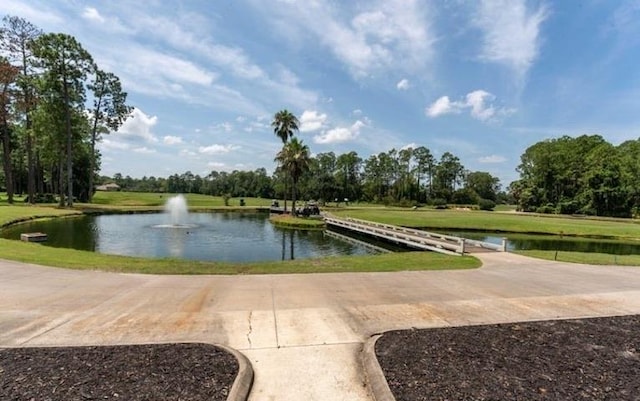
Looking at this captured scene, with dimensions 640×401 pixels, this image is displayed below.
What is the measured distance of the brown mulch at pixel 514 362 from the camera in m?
4.14

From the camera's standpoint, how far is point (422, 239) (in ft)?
78.4

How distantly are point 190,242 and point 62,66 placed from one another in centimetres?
2994

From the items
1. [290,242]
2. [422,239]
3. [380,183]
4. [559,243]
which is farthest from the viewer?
[380,183]

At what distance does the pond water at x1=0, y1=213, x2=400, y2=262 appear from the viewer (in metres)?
19.9

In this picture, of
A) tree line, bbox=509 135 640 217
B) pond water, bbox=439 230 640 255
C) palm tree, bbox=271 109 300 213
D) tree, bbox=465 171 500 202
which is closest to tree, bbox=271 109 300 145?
palm tree, bbox=271 109 300 213

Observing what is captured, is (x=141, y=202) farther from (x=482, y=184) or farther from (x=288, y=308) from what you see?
(x=482, y=184)

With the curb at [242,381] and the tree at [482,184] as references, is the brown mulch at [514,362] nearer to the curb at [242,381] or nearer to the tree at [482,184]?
the curb at [242,381]

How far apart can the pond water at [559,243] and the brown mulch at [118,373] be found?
24637 mm

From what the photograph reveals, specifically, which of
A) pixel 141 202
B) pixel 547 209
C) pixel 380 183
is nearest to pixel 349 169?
pixel 380 183

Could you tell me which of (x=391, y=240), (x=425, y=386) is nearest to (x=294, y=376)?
(x=425, y=386)

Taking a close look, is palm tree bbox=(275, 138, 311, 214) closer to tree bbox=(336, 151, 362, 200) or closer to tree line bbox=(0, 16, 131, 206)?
tree line bbox=(0, 16, 131, 206)

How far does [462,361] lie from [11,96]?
51.8 metres

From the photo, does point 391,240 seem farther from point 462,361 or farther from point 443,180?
point 443,180

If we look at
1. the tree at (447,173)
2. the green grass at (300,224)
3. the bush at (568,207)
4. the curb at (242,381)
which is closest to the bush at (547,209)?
the bush at (568,207)
